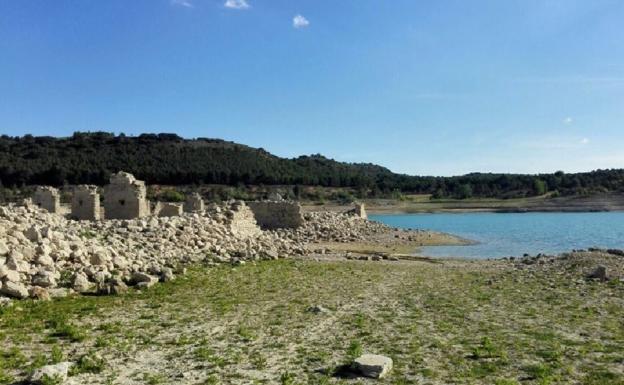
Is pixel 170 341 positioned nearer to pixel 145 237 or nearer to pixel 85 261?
pixel 85 261

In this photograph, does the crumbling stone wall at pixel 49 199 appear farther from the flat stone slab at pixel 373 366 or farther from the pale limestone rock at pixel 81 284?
the flat stone slab at pixel 373 366

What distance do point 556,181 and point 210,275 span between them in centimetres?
11857

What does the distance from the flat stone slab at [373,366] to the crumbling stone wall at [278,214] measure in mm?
31860

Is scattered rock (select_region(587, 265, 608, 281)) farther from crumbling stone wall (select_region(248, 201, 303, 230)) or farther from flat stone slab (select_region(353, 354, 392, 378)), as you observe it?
crumbling stone wall (select_region(248, 201, 303, 230))

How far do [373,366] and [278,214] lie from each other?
32.7 metres

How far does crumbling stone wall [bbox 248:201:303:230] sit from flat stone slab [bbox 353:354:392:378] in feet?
105

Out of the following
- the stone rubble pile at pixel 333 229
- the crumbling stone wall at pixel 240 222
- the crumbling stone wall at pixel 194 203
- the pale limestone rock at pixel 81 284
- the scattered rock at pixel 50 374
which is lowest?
the stone rubble pile at pixel 333 229

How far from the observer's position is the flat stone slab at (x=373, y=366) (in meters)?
7.25

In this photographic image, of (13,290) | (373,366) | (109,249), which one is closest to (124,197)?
(109,249)

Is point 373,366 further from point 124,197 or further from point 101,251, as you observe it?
point 124,197

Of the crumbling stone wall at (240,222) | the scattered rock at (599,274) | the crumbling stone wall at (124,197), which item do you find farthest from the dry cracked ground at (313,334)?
the crumbling stone wall at (124,197)

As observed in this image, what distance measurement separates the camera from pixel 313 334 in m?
9.57

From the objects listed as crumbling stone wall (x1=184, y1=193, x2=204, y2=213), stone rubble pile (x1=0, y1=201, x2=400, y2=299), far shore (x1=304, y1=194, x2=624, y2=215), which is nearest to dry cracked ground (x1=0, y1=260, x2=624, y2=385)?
stone rubble pile (x1=0, y1=201, x2=400, y2=299)

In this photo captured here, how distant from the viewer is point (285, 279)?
16250mm
